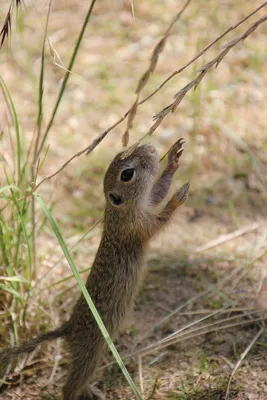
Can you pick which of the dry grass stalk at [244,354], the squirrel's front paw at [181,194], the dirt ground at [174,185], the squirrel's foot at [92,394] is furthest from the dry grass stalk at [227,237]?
the squirrel's foot at [92,394]

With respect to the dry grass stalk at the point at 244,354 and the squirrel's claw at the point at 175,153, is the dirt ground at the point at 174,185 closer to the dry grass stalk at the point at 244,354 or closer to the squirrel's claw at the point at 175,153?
the dry grass stalk at the point at 244,354

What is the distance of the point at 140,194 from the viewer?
10.2 feet

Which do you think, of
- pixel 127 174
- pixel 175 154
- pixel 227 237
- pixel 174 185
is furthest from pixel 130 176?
pixel 174 185

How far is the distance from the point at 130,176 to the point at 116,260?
428mm

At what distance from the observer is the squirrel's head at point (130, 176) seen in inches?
119

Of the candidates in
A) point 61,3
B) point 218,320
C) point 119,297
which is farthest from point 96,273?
point 61,3

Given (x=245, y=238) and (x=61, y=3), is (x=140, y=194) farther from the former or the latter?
(x=61, y=3)

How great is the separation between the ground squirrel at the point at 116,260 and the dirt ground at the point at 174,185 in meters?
0.19

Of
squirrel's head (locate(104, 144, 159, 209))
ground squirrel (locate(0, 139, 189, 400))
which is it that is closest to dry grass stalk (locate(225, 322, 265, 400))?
ground squirrel (locate(0, 139, 189, 400))

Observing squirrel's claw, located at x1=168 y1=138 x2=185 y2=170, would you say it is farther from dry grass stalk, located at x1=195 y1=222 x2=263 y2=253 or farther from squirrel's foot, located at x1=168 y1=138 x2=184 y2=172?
dry grass stalk, located at x1=195 y1=222 x2=263 y2=253

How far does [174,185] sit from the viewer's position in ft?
15.0

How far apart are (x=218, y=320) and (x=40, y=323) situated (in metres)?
0.99

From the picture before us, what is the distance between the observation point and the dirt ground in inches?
127

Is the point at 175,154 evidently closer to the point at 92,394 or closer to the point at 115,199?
the point at 115,199
